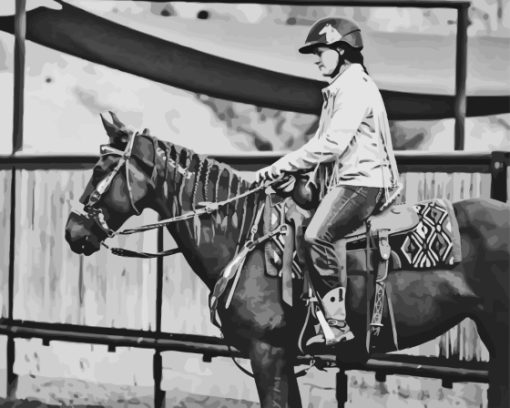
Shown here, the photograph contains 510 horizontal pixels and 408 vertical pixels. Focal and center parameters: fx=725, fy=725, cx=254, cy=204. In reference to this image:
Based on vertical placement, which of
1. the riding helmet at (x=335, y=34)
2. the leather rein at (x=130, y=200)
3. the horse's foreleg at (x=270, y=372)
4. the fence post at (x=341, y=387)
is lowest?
the fence post at (x=341, y=387)

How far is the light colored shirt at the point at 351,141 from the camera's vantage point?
14.1 feet

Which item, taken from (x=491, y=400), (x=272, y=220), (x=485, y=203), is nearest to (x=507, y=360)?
(x=491, y=400)

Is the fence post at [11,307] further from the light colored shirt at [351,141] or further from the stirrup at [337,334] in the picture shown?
the stirrup at [337,334]

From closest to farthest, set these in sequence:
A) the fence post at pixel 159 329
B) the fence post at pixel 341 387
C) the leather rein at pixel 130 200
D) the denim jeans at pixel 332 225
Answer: the denim jeans at pixel 332 225 < the leather rein at pixel 130 200 < the fence post at pixel 341 387 < the fence post at pixel 159 329

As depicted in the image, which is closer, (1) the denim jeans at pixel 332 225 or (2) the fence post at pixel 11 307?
(1) the denim jeans at pixel 332 225

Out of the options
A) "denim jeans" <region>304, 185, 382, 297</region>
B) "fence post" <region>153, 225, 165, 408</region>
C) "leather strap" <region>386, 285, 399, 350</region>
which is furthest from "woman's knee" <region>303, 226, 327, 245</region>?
"fence post" <region>153, 225, 165, 408</region>

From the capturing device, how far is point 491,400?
4.56m

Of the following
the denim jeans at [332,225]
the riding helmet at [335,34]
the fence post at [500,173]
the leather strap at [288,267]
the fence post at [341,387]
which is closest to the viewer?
the denim jeans at [332,225]

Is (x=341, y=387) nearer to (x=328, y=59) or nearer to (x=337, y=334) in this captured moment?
(x=337, y=334)

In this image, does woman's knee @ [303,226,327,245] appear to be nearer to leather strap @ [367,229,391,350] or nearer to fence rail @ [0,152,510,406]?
leather strap @ [367,229,391,350]

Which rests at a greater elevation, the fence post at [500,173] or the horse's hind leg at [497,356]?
the fence post at [500,173]

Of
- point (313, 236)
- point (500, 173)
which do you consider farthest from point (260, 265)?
point (500, 173)

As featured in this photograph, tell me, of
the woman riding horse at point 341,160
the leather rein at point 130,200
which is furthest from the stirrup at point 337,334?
the leather rein at point 130,200

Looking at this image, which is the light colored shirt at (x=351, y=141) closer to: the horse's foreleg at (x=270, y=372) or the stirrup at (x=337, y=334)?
the stirrup at (x=337, y=334)
